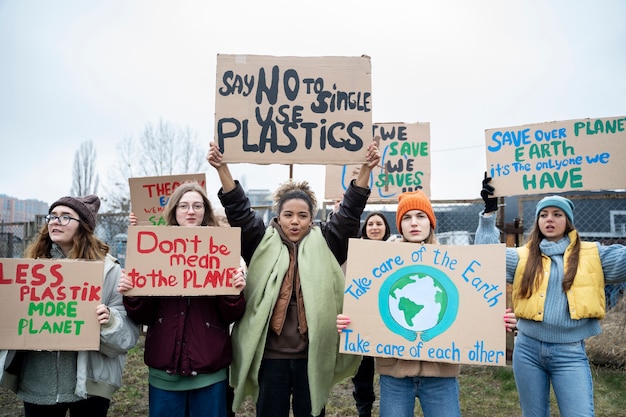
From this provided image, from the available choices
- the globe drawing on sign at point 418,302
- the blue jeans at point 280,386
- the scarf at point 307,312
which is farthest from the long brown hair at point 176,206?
the globe drawing on sign at point 418,302

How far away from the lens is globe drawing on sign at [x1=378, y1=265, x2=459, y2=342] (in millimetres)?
2520

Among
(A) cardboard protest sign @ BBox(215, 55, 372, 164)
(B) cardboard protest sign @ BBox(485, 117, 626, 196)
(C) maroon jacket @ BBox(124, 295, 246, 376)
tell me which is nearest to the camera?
(C) maroon jacket @ BBox(124, 295, 246, 376)

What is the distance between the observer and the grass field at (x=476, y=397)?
14.3ft

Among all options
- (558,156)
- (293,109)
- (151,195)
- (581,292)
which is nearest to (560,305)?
(581,292)

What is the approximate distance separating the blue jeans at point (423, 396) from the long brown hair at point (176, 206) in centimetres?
147

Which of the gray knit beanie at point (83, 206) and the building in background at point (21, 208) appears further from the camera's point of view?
the building in background at point (21, 208)

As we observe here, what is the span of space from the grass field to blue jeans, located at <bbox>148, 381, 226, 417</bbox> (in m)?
1.79

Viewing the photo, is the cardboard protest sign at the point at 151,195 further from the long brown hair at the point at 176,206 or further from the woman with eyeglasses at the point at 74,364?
the woman with eyeglasses at the point at 74,364

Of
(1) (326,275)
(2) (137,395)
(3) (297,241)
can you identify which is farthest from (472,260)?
(2) (137,395)

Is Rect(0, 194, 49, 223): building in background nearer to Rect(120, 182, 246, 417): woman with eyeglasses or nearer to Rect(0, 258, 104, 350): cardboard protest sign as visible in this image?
Rect(0, 258, 104, 350): cardboard protest sign

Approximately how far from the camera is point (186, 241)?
2.62m

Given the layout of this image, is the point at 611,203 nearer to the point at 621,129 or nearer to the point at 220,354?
the point at 621,129

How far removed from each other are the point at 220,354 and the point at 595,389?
169 inches

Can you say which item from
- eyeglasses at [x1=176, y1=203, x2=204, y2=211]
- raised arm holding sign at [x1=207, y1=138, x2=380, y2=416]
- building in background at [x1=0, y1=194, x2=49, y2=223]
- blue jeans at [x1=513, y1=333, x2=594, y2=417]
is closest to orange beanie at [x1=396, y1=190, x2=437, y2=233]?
raised arm holding sign at [x1=207, y1=138, x2=380, y2=416]
